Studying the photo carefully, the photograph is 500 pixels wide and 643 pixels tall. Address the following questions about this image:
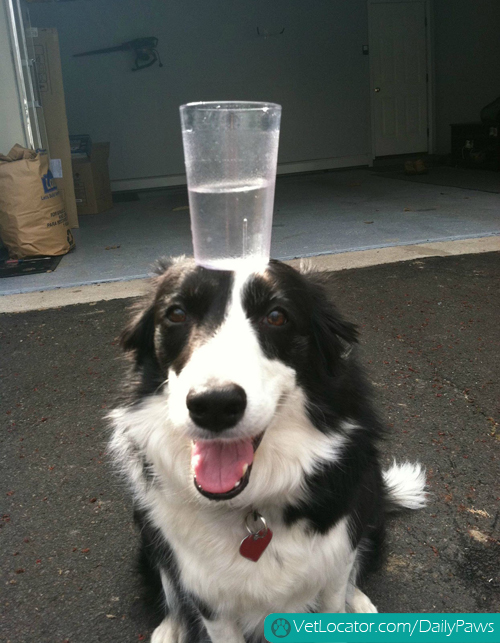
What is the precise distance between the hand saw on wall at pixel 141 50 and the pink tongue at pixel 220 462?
1031cm

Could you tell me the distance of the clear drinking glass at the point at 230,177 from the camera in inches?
62.0

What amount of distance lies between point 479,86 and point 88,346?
411 inches

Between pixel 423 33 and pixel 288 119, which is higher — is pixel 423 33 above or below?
above

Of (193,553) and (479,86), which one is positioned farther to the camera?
(479,86)

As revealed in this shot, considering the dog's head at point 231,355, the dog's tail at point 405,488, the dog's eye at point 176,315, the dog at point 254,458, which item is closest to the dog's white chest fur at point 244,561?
the dog at point 254,458

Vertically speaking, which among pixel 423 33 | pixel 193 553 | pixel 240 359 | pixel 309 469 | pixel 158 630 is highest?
pixel 423 33

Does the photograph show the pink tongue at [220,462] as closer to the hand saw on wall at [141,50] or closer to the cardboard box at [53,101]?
the cardboard box at [53,101]

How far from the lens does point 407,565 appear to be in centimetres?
210

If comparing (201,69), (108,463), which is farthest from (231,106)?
(201,69)

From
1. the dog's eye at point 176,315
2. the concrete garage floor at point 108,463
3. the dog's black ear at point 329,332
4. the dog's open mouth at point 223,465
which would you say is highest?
the dog's eye at point 176,315

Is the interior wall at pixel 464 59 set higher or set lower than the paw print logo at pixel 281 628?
higher

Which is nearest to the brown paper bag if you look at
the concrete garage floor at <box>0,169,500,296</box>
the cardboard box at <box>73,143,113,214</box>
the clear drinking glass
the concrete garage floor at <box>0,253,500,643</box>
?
the concrete garage floor at <box>0,169,500,296</box>

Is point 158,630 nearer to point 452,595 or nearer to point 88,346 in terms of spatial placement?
point 452,595

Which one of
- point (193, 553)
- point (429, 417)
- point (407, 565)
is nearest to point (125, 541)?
point (193, 553)
